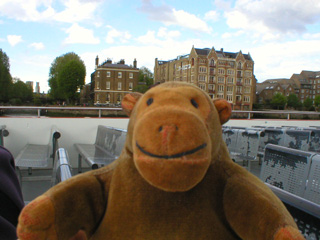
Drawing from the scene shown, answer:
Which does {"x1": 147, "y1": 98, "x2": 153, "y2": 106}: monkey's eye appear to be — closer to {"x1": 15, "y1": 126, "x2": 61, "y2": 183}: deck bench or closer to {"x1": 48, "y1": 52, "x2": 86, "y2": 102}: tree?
{"x1": 15, "y1": 126, "x2": 61, "y2": 183}: deck bench

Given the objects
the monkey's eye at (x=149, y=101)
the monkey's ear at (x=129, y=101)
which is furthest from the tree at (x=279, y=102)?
the monkey's eye at (x=149, y=101)

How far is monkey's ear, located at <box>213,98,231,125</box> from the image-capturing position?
3.95ft

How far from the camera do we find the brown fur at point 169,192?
3.07 feet

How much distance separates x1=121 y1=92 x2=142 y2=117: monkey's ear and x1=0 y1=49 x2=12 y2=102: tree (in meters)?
58.8

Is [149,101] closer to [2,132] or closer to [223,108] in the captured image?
[223,108]

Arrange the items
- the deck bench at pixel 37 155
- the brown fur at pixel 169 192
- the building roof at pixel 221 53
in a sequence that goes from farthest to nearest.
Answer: the building roof at pixel 221 53 → the deck bench at pixel 37 155 → the brown fur at pixel 169 192

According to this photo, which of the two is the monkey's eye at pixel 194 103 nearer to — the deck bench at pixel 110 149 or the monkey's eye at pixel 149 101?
the monkey's eye at pixel 149 101

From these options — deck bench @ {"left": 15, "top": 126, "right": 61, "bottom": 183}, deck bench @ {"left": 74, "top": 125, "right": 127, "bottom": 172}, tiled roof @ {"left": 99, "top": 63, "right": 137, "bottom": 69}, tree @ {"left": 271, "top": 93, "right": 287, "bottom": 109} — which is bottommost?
deck bench @ {"left": 15, "top": 126, "right": 61, "bottom": 183}

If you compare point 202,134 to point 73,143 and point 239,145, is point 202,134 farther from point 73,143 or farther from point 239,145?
point 73,143

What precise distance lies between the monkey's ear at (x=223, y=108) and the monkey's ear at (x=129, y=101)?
305mm

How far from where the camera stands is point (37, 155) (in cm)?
501

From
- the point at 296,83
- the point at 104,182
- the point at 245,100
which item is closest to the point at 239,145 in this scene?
the point at 104,182

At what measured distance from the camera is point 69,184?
108 centimetres

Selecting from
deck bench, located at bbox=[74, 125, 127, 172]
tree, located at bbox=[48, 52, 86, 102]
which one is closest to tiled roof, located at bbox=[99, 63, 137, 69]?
tree, located at bbox=[48, 52, 86, 102]
